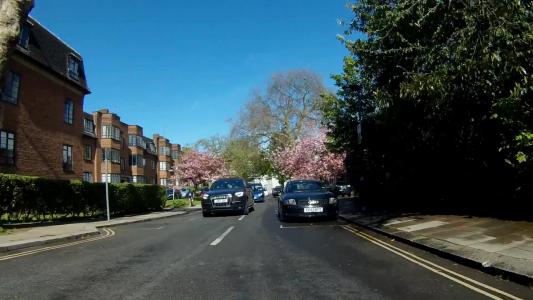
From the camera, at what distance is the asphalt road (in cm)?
619

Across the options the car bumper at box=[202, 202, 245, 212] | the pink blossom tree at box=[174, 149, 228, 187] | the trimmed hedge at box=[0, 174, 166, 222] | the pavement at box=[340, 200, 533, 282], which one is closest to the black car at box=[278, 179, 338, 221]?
the pavement at box=[340, 200, 533, 282]

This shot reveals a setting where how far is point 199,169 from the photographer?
204 feet

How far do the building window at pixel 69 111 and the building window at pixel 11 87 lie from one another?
5923mm

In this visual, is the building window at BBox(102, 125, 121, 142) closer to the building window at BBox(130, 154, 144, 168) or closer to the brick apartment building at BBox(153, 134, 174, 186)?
the building window at BBox(130, 154, 144, 168)

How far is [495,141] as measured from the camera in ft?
38.6

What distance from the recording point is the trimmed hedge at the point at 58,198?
17609 millimetres

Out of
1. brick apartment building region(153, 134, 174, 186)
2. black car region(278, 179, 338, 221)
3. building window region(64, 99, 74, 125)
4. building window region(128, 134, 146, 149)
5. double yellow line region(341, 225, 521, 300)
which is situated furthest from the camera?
brick apartment building region(153, 134, 174, 186)

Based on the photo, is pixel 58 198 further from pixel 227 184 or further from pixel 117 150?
pixel 117 150

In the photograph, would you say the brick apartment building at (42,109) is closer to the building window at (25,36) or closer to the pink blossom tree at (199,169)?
Result: the building window at (25,36)

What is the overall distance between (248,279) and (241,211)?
1566 centimetres

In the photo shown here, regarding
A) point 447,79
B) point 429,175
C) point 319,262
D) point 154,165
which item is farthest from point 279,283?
point 154,165

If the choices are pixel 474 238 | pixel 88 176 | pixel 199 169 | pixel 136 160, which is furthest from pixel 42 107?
pixel 136 160

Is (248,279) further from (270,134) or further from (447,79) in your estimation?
(270,134)

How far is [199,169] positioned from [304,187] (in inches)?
1786
